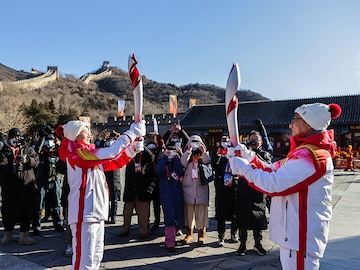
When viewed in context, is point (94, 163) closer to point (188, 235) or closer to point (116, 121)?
point (188, 235)

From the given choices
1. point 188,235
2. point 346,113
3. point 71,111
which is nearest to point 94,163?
point 188,235

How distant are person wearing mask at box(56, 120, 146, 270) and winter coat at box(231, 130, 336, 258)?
136 cm

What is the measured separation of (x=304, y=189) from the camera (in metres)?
2.32

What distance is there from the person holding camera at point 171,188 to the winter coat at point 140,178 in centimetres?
47

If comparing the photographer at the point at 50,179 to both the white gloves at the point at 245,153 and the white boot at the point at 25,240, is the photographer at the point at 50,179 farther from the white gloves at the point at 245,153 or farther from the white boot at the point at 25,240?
the white gloves at the point at 245,153

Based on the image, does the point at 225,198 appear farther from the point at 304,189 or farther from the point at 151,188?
the point at 304,189

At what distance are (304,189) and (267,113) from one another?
92.5 ft

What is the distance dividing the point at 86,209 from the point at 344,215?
6.60 meters

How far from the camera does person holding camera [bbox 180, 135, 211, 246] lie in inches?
204

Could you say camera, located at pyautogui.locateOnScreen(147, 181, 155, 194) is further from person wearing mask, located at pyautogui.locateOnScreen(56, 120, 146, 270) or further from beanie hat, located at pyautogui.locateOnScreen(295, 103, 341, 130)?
beanie hat, located at pyautogui.locateOnScreen(295, 103, 341, 130)

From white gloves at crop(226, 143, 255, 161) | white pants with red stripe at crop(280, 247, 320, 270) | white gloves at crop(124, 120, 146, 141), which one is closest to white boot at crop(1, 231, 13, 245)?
white gloves at crop(124, 120, 146, 141)

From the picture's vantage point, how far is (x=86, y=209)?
3146mm

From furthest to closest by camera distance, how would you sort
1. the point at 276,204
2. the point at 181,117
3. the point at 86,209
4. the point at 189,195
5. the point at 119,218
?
the point at 181,117, the point at 119,218, the point at 189,195, the point at 86,209, the point at 276,204

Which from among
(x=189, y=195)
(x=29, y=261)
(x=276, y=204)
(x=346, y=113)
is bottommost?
(x=29, y=261)
